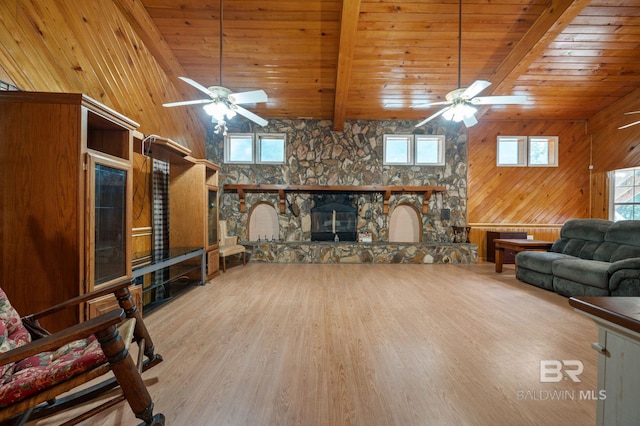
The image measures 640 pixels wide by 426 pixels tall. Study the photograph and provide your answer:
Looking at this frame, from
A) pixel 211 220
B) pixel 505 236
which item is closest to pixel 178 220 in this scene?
pixel 211 220

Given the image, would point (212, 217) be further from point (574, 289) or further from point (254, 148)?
point (574, 289)

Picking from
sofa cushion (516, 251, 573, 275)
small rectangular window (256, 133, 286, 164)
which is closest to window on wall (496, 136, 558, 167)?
sofa cushion (516, 251, 573, 275)

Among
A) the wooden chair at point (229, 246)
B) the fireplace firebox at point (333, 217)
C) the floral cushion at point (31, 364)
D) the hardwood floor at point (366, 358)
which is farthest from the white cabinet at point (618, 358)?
the fireplace firebox at point (333, 217)

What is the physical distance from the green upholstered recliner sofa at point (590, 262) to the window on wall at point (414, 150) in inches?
111

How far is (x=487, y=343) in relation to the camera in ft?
7.24

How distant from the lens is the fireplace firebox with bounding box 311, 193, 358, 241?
6113 millimetres

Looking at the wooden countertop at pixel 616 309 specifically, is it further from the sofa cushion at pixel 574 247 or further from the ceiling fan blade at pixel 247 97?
the sofa cushion at pixel 574 247

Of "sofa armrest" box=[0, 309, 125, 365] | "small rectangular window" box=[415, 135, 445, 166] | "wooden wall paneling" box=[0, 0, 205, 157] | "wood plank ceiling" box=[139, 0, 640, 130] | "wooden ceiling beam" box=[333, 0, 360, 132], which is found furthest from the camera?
"small rectangular window" box=[415, 135, 445, 166]

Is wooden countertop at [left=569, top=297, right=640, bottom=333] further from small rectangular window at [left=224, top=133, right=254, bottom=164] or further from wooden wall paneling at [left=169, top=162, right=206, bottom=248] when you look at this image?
small rectangular window at [left=224, top=133, right=254, bottom=164]

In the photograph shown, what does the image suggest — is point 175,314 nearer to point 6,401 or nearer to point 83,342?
point 83,342

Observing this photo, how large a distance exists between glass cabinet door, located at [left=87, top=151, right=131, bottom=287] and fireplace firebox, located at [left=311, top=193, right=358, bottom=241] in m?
4.11

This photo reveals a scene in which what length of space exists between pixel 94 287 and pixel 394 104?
5711mm

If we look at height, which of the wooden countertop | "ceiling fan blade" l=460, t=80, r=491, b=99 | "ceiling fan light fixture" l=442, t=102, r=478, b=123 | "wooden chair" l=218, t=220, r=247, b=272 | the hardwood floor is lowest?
the hardwood floor

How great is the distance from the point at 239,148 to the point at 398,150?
3.79m
